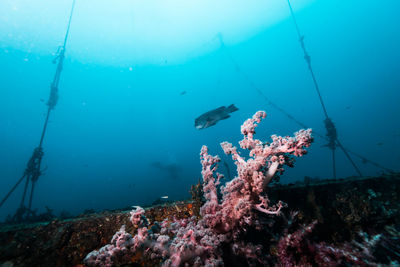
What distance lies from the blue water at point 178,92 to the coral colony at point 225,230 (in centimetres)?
5511

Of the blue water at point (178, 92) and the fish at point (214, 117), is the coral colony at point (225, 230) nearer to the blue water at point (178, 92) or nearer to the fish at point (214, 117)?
the fish at point (214, 117)

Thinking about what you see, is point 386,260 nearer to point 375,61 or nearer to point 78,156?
point 78,156

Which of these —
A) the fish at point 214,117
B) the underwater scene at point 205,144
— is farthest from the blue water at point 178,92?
the fish at point 214,117

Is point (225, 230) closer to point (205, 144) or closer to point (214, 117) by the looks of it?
point (214, 117)

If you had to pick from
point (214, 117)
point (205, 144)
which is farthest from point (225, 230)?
point (205, 144)

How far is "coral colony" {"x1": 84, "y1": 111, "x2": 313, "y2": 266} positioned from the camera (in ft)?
6.40

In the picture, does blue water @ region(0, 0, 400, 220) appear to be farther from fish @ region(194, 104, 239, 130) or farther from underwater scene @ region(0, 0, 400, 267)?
fish @ region(194, 104, 239, 130)

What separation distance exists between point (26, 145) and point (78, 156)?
27.7 metres

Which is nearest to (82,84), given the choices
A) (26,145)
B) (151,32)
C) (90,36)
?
(90,36)

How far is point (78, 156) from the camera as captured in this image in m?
101

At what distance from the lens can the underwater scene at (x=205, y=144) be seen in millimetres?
2205

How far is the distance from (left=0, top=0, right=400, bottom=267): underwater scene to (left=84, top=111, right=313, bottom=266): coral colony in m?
0.02

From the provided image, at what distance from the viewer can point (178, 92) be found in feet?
329

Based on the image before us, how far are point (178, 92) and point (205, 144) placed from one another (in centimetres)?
5352
